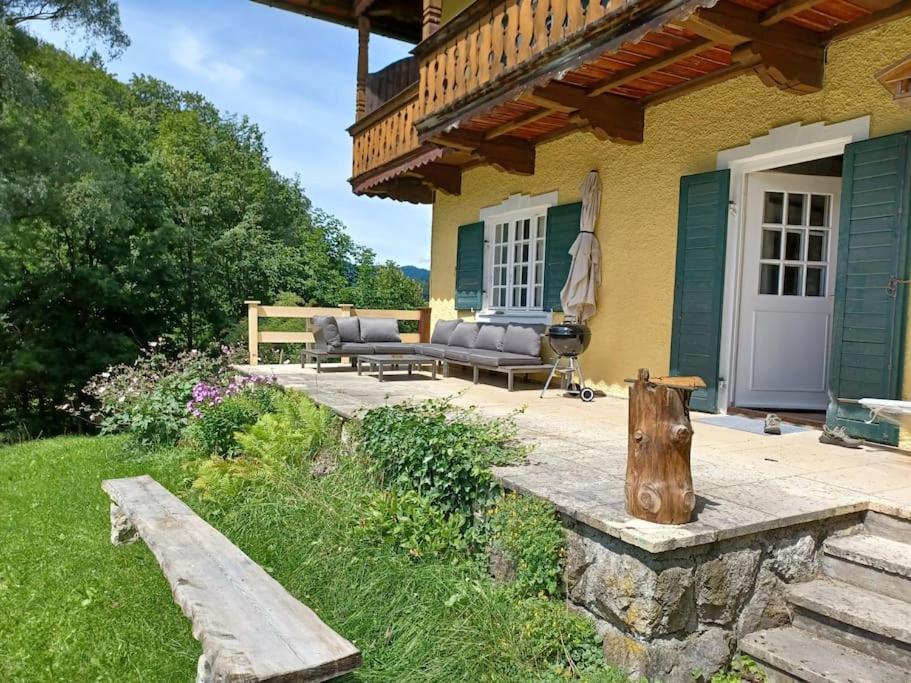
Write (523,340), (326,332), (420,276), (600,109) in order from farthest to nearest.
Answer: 1. (420,276)
2. (326,332)
3. (523,340)
4. (600,109)

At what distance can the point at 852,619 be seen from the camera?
2.39 metres

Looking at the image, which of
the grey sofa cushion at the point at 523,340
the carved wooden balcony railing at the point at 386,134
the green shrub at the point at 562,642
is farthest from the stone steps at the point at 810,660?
the carved wooden balcony railing at the point at 386,134

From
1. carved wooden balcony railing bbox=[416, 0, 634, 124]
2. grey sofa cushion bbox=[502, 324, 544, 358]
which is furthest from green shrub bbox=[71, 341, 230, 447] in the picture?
carved wooden balcony railing bbox=[416, 0, 634, 124]

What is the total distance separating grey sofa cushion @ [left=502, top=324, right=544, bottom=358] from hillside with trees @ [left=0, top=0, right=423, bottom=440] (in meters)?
7.71

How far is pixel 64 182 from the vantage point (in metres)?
10.7

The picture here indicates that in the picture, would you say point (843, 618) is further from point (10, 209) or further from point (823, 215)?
point (10, 209)

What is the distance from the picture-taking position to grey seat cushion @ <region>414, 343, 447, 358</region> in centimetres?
805

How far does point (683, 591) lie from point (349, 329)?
24.2 ft

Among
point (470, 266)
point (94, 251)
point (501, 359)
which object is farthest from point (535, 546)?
point (94, 251)

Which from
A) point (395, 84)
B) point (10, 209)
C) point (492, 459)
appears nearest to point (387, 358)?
point (492, 459)

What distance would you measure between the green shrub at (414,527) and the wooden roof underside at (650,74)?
3.26 m

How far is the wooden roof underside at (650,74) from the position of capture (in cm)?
411

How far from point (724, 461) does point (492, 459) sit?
1.39 meters

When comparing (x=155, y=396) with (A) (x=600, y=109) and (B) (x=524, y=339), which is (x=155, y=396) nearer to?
(B) (x=524, y=339)
